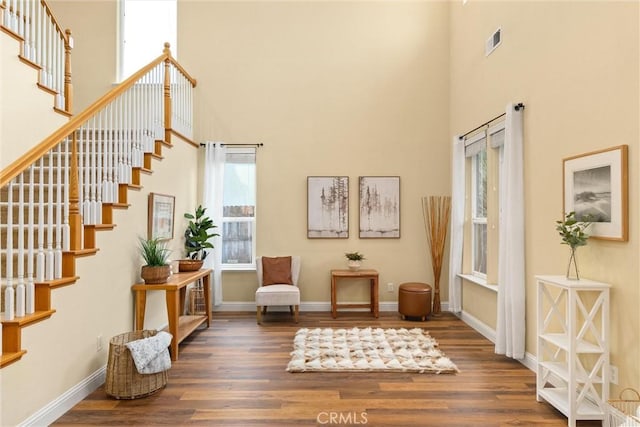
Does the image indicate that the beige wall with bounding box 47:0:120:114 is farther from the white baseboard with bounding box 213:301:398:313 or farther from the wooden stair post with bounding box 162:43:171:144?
the white baseboard with bounding box 213:301:398:313

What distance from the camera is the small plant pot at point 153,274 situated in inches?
155

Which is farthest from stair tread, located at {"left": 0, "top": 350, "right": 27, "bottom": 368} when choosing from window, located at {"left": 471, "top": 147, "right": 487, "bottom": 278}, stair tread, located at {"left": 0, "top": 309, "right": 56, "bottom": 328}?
window, located at {"left": 471, "top": 147, "right": 487, "bottom": 278}

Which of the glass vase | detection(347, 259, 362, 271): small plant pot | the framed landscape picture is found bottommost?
detection(347, 259, 362, 271): small plant pot

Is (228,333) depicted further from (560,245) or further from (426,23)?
(426,23)

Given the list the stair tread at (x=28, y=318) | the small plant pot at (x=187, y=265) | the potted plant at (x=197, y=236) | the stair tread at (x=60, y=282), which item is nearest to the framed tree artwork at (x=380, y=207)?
the potted plant at (x=197, y=236)

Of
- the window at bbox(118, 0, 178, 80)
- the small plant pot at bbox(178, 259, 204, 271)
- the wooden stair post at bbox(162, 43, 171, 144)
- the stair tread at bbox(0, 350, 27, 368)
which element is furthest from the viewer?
the window at bbox(118, 0, 178, 80)

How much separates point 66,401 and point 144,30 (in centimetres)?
554

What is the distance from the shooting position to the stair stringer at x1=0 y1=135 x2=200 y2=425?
2.53 meters

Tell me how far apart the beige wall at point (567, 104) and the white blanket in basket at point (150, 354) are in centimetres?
324

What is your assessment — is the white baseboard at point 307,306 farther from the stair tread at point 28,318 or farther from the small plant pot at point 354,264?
the stair tread at point 28,318

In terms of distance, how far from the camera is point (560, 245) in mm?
3326

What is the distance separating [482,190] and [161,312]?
425 cm

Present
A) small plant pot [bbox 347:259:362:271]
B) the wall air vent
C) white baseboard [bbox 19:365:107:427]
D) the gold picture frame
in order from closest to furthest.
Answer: white baseboard [bbox 19:365:107:427] < the gold picture frame < the wall air vent < small plant pot [bbox 347:259:362:271]

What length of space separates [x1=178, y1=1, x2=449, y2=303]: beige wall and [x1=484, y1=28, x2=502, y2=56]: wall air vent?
1340 millimetres
